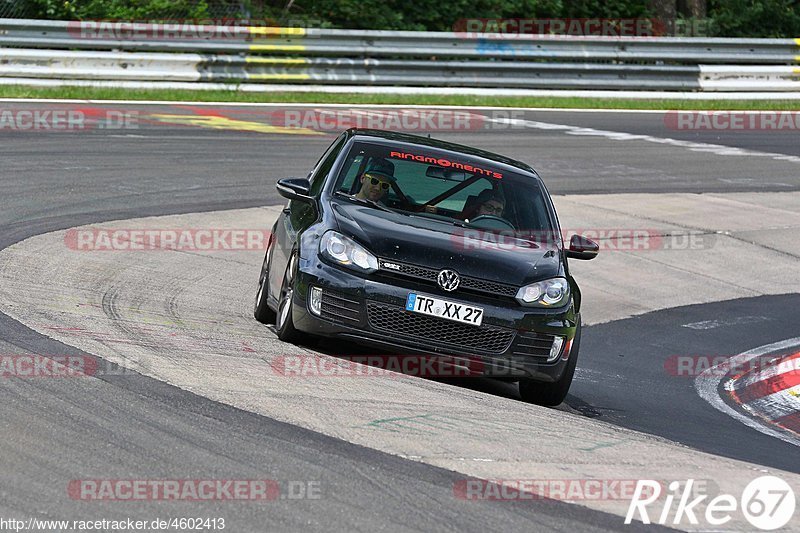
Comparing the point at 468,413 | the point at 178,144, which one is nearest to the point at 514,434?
the point at 468,413

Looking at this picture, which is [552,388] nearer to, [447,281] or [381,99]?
[447,281]

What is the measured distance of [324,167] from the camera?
31.2 feet

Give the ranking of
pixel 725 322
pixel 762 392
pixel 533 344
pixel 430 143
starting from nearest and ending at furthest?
pixel 533 344
pixel 430 143
pixel 762 392
pixel 725 322

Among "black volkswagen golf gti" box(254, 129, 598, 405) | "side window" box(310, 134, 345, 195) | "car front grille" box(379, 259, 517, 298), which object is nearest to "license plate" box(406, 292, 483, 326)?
"black volkswagen golf gti" box(254, 129, 598, 405)

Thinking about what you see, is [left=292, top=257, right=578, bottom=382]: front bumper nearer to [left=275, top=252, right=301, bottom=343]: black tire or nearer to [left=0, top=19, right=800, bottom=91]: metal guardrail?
[left=275, top=252, right=301, bottom=343]: black tire

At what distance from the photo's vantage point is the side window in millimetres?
9242

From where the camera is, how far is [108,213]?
1313cm

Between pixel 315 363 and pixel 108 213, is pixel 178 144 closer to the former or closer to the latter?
pixel 108 213

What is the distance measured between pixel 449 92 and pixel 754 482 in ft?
61.6

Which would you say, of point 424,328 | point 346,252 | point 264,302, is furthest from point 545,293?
point 264,302

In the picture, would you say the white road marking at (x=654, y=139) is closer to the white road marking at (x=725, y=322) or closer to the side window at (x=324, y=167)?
the white road marking at (x=725, y=322)

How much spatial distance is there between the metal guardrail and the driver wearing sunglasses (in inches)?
534

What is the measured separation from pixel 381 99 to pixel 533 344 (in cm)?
1574

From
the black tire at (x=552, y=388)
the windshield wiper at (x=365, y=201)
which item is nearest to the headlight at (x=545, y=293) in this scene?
the black tire at (x=552, y=388)
